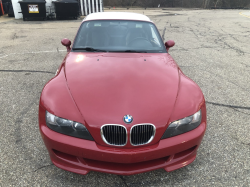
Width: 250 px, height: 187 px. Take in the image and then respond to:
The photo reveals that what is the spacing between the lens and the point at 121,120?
1.84 m

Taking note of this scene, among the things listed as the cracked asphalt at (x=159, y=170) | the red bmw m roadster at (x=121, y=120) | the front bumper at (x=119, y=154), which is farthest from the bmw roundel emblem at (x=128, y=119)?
the cracked asphalt at (x=159, y=170)

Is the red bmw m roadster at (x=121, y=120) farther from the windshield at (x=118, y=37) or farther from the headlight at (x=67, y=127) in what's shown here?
the windshield at (x=118, y=37)

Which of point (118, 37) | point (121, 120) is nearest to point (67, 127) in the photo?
point (121, 120)

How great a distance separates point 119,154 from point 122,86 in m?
0.76

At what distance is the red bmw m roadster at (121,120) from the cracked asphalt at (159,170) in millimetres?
319

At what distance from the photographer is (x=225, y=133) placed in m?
2.96

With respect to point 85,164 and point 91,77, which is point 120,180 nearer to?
point 85,164

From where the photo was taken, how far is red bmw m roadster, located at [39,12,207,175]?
6.04ft

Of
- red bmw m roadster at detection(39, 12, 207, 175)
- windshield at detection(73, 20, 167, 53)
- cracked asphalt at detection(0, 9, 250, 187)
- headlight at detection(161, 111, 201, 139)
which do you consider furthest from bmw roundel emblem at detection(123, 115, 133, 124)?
windshield at detection(73, 20, 167, 53)

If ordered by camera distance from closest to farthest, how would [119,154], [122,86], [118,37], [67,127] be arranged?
[119,154] → [67,127] → [122,86] → [118,37]

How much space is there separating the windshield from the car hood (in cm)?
20

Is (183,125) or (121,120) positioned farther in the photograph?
(183,125)

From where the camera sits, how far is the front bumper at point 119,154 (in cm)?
183

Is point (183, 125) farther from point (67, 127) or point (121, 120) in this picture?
point (67, 127)
